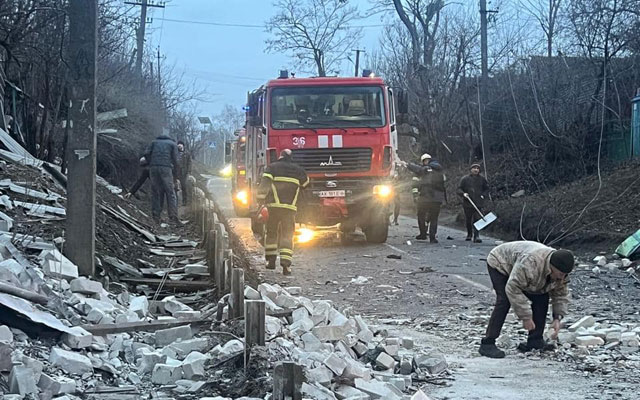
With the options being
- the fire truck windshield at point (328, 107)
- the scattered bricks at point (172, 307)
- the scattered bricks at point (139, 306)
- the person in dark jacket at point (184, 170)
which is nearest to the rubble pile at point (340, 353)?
the scattered bricks at point (172, 307)

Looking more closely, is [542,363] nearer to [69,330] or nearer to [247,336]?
[247,336]

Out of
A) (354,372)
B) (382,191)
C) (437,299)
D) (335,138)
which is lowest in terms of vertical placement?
(437,299)

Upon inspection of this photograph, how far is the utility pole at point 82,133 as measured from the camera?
834cm

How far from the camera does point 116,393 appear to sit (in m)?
4.98

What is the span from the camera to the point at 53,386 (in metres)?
4.74

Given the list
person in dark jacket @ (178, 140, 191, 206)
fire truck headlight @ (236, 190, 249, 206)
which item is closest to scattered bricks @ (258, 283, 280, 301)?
fire truck headlight @ (236, 190, 249, 206)

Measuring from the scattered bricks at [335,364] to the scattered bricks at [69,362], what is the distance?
62.0 inches

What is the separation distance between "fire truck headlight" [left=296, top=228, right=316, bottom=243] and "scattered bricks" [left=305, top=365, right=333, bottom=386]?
11412mm

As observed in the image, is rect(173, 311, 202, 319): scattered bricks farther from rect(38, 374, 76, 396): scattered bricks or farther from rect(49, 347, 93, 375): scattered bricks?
rect(38, 374, 76, 396): scattered bricks

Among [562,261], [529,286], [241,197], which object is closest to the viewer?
[562,261]

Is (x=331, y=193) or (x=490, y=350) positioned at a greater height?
(x=331, y=193)

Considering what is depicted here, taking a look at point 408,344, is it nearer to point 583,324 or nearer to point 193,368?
point 583,324

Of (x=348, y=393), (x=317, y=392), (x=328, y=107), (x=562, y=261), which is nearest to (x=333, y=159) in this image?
(x=328, y=107)

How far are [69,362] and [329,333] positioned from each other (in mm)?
2225
